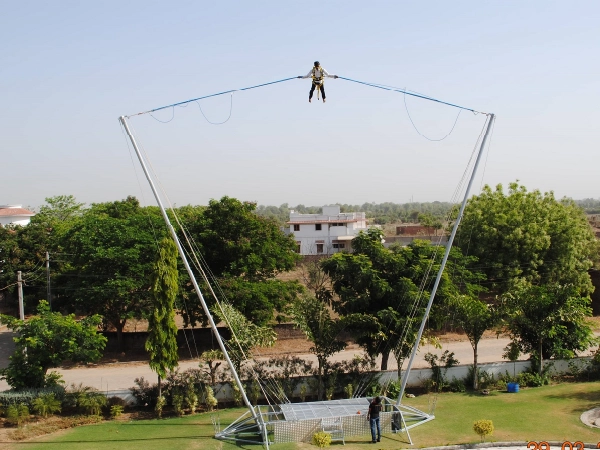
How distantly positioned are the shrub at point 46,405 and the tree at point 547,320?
45.1 feet

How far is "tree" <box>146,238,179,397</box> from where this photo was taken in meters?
17.2

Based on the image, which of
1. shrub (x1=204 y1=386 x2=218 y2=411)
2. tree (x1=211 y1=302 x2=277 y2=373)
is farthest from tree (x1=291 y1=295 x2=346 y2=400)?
shrub (x1=204 y1=386 x2=218 y2=411)

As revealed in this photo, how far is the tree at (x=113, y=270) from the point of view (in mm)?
25766

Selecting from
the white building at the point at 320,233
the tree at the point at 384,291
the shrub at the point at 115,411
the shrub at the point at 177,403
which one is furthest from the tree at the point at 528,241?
the white building at the point at 320,233

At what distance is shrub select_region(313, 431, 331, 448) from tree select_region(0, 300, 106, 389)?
763 cm

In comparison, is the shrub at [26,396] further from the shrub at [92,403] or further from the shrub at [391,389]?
the shrub at [391,389]

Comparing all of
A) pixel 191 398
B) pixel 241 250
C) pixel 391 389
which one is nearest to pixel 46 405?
pixel 191 398

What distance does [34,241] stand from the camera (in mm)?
36781

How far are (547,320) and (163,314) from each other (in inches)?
481

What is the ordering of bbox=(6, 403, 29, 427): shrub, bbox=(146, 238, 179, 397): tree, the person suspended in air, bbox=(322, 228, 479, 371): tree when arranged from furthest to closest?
bbox=(322, 228, 479, 371): tree → bbox=(146, 238, 179, 397): tree → bbox=(6, 403, 29, 427): shrub → the person suspended in air

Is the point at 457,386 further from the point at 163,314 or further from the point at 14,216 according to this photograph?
the point at 14,216

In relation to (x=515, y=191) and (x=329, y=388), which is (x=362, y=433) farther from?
(x=515, y=191)

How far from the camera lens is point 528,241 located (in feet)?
103
